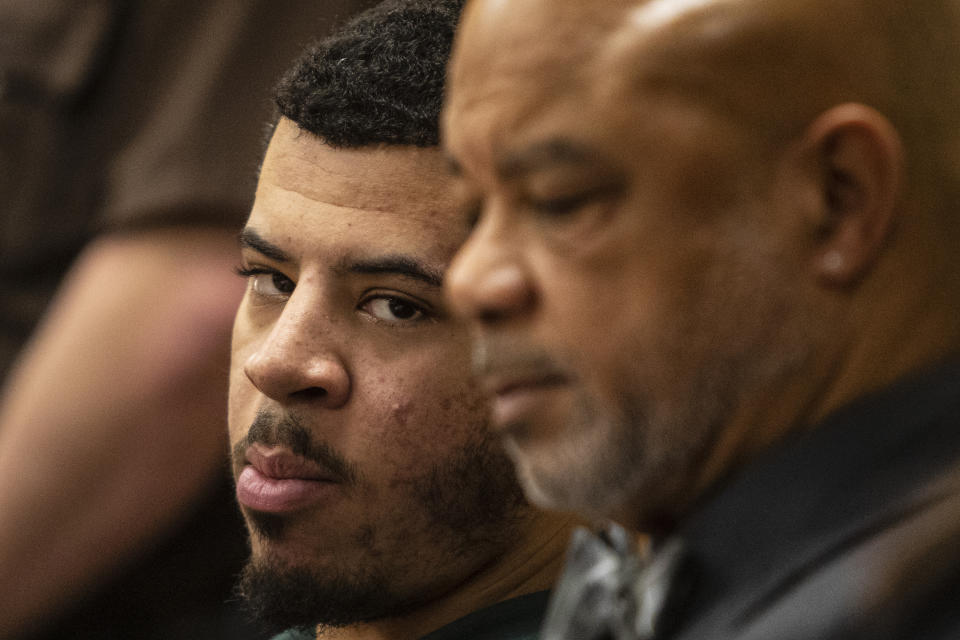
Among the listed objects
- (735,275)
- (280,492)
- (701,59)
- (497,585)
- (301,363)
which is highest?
(701,59)

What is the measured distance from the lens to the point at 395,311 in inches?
42.4

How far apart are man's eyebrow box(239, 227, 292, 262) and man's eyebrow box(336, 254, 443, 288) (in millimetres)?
56

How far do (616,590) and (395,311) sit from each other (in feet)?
1.18

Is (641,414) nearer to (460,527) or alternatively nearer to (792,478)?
(792,478)

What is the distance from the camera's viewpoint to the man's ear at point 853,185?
724 millimetres

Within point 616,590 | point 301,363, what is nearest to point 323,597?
point 301,363

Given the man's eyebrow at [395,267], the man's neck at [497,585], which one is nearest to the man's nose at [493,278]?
the man's eyebrow at [395,267]

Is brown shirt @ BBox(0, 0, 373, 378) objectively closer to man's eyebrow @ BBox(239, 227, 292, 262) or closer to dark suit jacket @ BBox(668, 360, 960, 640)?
man's eyebrow @ BBox(239, 227, 292, 262)

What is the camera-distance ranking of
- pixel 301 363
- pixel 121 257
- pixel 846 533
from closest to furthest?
pixel 846 533 < pixel 301 363 < pixel 121 257

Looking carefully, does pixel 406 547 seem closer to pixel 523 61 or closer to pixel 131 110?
pixel 523 61

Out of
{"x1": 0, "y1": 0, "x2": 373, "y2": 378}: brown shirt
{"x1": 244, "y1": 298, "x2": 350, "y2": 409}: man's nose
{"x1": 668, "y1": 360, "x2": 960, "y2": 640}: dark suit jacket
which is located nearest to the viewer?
{"x1": 668, "y1": 360, "x2": 960, "y2": 640}: dark suit jacket

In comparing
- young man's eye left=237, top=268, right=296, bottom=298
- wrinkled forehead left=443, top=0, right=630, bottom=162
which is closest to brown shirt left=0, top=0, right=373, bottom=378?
young man's eye left=237, top=268, right=296, bottom=298

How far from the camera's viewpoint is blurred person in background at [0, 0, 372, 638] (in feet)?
4.95

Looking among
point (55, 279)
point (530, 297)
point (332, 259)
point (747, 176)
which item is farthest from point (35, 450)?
point (747, 176)
